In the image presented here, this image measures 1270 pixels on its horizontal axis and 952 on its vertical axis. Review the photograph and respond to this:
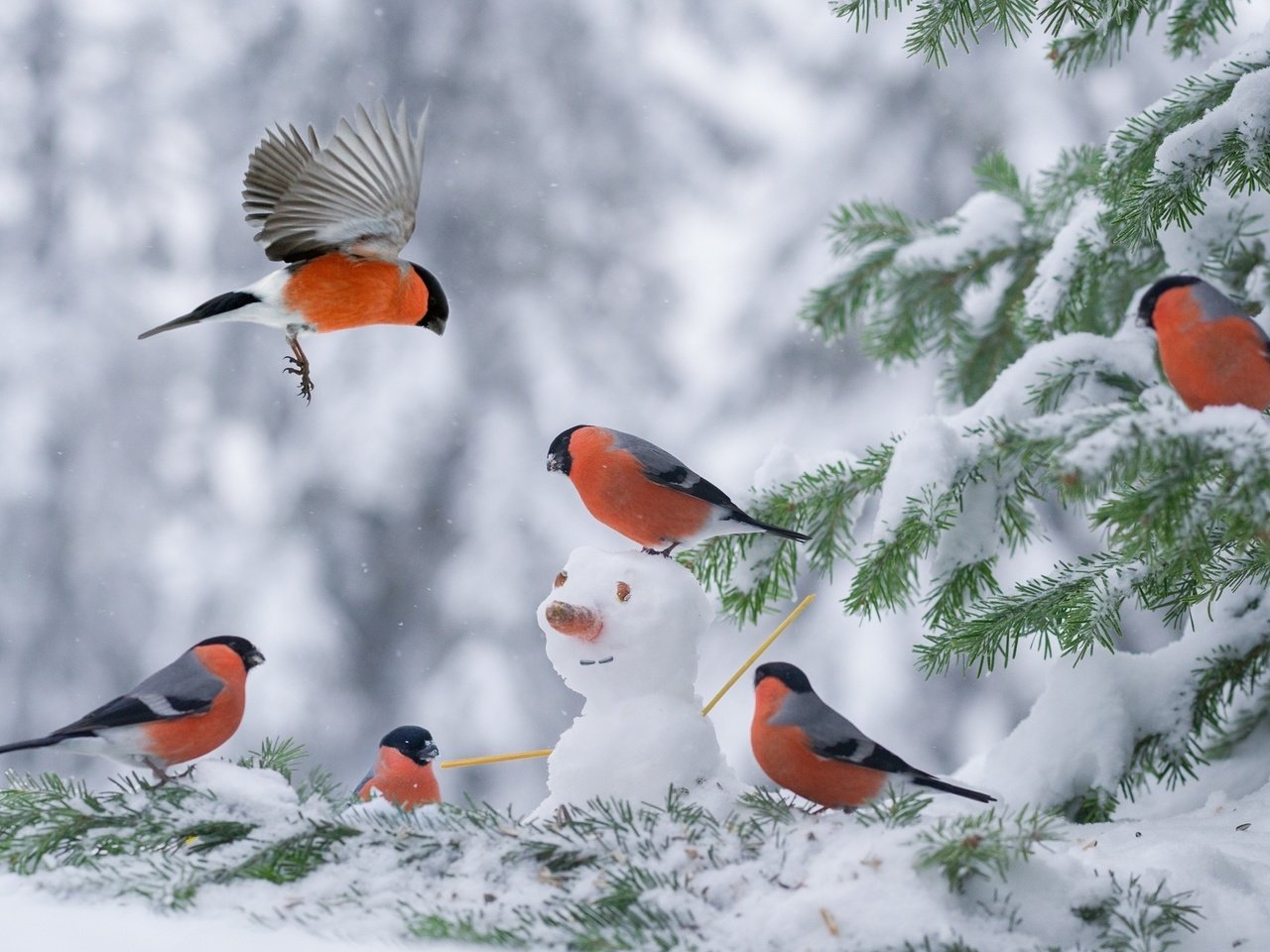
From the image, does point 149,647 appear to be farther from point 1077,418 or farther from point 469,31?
point 1077,418

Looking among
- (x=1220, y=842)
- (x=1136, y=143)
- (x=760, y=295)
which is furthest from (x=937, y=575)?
(x=760, y=295)

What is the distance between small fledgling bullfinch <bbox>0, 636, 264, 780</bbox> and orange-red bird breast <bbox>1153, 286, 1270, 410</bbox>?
1.32 m

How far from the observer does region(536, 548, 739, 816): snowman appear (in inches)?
67.1

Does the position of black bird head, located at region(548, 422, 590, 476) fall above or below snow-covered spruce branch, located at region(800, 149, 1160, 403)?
below

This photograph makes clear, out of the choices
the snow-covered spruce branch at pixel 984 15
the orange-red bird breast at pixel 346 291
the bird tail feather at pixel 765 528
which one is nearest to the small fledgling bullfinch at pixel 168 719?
the orange-red bird breast at pixel 346 291

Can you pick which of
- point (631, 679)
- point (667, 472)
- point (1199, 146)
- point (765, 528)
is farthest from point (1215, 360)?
point (631, 679)

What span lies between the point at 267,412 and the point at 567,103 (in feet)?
6.55

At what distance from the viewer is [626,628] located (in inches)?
70.3

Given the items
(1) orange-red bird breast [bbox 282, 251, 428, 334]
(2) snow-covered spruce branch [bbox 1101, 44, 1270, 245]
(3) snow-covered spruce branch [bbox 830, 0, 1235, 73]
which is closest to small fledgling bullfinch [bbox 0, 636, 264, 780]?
(1) orange-red bird breast [bbox 282, 251, 428, 334]

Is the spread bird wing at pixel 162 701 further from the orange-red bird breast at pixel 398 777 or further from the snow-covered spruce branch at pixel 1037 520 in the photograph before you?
the snow-covered spruce branch at pixel 1037 520

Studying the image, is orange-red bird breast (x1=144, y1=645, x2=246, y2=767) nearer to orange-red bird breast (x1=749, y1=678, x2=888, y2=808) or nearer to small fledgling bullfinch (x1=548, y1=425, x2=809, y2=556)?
small fledgling bullfinch (x1=548, y1=425, x2=809, y2=556)

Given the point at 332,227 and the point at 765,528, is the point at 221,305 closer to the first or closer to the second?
the point at 332,227

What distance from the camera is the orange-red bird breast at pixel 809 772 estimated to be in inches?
66.1

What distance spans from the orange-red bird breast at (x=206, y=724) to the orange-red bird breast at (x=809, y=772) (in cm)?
72
